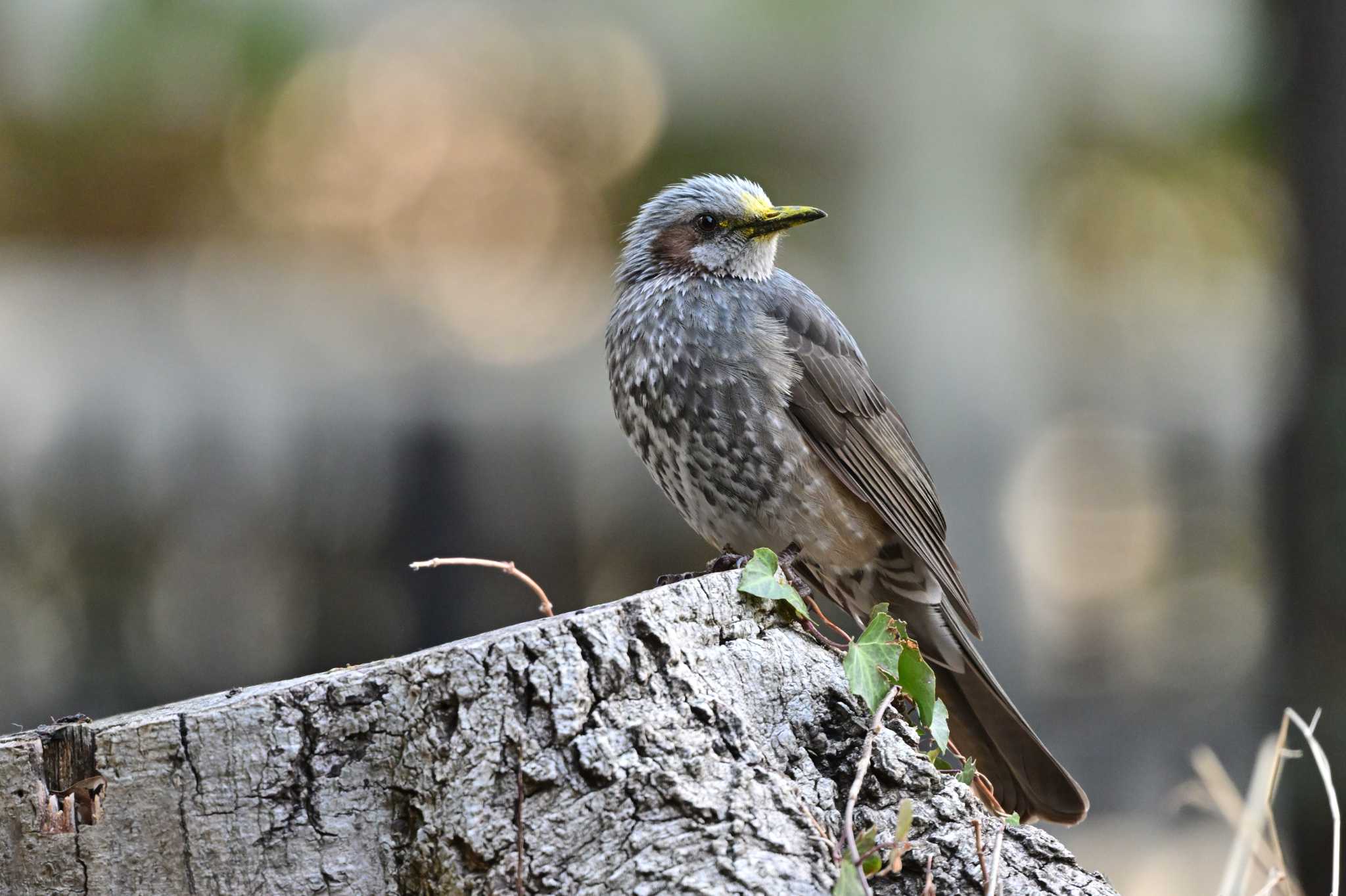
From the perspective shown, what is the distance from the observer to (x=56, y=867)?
1.79m

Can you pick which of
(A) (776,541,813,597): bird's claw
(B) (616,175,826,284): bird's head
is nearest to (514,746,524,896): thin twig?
(A) (776,541,813,597): bird's claw

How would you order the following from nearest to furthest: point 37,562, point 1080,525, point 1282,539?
point 1282,539
point 37,562
point 1080,525

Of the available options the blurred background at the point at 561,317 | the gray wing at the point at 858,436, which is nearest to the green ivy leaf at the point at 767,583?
the gray wing at the point at 858,436

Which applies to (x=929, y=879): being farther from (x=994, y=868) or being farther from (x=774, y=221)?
(x=774, y=221)

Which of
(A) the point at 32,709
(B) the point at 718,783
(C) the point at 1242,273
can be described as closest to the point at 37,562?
(A) the point at 32,709

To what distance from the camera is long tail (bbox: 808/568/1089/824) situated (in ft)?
A: 8.59

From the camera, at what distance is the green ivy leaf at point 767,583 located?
6.69ft

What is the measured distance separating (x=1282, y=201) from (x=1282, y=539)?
1396 mm

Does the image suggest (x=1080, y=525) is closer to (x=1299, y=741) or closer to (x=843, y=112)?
(x=1299, y=741)

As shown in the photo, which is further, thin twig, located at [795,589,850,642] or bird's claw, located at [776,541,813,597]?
bird's claw, located at [776,541,813,597]

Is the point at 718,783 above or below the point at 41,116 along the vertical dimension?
below

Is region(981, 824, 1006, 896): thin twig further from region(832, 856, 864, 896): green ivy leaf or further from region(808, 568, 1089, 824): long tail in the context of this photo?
region(808, 568, 1089, 824): long tail

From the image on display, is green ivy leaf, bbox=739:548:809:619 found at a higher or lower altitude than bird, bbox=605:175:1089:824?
lower

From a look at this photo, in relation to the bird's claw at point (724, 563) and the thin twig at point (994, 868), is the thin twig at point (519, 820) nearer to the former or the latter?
the thin twig at point (994, 868)
